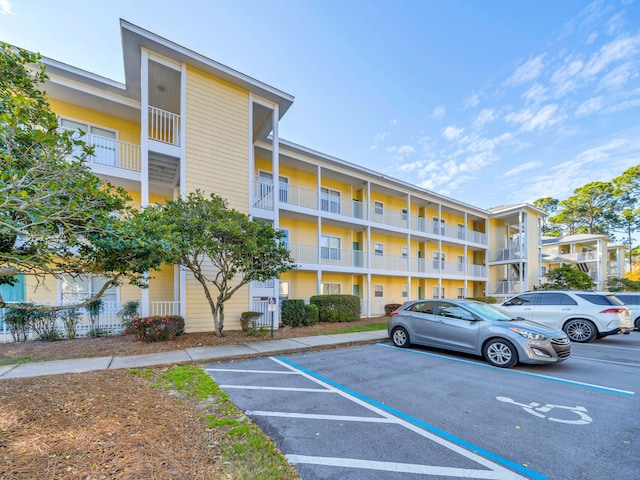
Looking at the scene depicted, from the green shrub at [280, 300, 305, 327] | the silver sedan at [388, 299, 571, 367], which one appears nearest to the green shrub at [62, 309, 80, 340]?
the green shrub at [280, 300, 305, 327]

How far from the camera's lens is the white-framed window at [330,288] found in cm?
1716

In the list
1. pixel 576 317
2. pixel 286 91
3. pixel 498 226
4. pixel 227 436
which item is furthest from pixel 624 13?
pixel 498 226

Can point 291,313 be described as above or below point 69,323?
below

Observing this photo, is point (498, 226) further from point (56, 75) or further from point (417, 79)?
point (56, 75)

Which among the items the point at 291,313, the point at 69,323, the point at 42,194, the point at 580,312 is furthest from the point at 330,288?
the point at 42,194

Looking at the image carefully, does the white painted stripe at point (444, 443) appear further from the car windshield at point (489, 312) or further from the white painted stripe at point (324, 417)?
the car windshield at point (489, 312)

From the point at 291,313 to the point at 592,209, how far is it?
4796cm

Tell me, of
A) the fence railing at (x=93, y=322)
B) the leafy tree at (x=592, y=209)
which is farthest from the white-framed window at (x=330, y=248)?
the leafy tree at (x=592, y=209)

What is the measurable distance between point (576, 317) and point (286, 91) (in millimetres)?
13819

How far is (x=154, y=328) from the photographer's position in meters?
8.27

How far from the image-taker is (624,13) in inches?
380

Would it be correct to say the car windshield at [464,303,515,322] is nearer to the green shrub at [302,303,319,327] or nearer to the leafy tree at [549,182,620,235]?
the green shrub at [302,303,319,327]

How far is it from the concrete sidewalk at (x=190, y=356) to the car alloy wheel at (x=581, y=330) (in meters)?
6.44

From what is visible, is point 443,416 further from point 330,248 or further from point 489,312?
point 330,248
